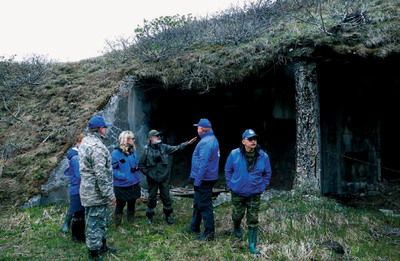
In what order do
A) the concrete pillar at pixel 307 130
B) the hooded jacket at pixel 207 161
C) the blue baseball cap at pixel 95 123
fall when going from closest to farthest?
Result: 1. the blue baseball cap at pixel 95 123
2. the hooded jacket at pixel 207 161
3. the concrete pillar at pixel 307 130

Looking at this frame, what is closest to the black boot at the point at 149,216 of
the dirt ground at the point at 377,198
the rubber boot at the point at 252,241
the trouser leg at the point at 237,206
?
the trouser leg at the point at 237,206

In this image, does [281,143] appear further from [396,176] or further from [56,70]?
[56,70]

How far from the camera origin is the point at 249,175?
13.1ft

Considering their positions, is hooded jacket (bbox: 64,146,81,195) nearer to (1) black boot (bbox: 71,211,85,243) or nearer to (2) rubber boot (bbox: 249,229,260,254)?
(1) black boot (bbox: 71,211,85,243)

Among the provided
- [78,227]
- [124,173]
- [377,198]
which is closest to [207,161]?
[124,173]

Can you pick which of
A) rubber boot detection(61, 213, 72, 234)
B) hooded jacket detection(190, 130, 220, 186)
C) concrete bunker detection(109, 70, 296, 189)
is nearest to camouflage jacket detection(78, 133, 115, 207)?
hooded jacket detection(190, 130, 220, 186)

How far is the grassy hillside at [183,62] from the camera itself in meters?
6.62

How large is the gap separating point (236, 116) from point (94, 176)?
713 centimetres

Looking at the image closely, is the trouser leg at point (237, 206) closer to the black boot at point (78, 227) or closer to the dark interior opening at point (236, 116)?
the black boot at point (78, 227)

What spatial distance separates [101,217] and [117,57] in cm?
869

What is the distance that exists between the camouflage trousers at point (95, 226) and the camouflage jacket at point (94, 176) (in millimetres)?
118

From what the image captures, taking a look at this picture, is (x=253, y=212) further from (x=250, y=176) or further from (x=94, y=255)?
(x=94, y=255)

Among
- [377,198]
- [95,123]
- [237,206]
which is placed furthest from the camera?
[377,198]

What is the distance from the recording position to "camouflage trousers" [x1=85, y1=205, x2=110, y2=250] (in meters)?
3.68
